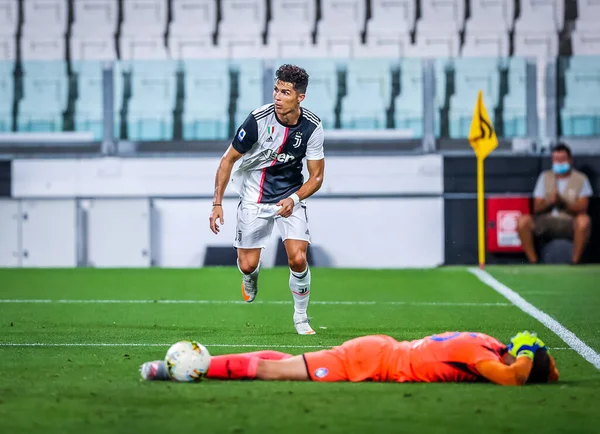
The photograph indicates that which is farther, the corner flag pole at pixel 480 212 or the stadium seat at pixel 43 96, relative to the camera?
the stadium seat at pixel 43 96

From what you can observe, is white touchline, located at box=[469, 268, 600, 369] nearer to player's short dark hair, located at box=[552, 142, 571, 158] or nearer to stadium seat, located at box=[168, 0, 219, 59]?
player's short dark hair, located at box=[552, 142, 571, 158]

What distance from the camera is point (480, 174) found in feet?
53.1

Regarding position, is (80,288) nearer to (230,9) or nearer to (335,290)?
(335,290)

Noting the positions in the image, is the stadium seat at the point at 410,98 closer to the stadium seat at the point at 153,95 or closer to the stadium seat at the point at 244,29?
the stadium seat at the point at 244,29

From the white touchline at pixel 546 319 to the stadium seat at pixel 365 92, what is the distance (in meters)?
3.67

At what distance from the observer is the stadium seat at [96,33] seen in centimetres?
1836

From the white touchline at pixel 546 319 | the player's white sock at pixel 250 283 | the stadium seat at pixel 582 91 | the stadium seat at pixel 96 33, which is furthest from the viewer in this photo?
the stadium seat at pixel 96 33

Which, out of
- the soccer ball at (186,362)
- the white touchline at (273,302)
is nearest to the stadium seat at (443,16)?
the white touchline at (273,302)

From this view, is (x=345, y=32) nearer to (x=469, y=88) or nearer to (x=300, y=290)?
(x=469, y=88)

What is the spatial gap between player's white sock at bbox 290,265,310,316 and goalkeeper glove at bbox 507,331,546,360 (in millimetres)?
3047

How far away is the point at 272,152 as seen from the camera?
28.1ft

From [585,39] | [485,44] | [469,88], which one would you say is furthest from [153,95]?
[585,39]

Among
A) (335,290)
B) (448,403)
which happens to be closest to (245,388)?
(448,403)

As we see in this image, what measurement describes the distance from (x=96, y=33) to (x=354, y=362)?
1364cm
